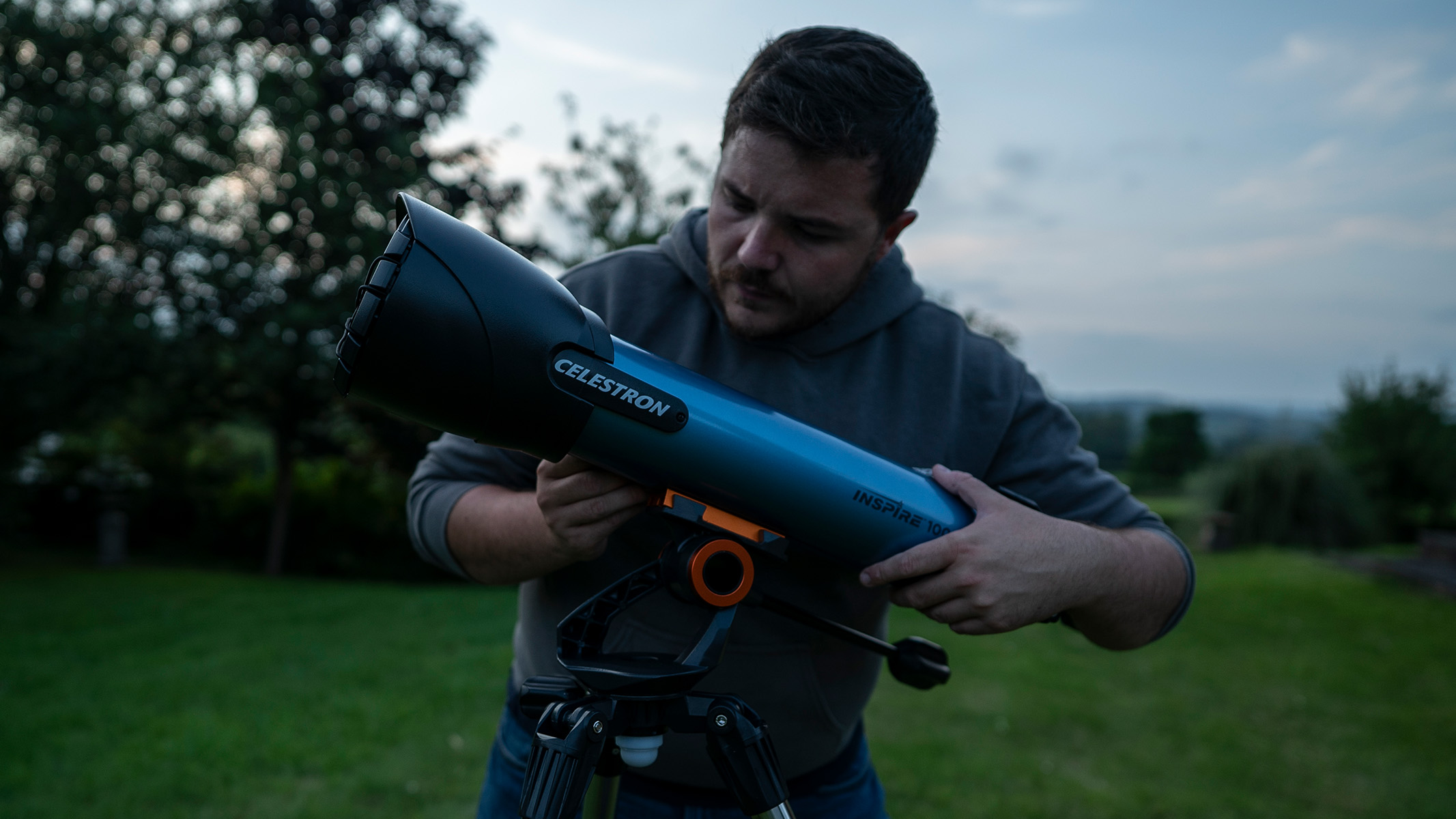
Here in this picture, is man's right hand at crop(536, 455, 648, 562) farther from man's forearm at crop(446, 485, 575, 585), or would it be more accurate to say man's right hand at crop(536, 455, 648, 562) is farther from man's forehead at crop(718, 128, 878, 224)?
man's forehead at crop(718, 128, 878, 224)

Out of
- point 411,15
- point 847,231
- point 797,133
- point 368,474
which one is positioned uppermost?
point 411,15

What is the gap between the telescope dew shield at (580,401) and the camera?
1213 millimetres

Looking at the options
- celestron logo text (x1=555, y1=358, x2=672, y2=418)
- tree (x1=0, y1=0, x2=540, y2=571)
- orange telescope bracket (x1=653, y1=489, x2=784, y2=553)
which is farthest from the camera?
tree (x1=0, y1=0, x2=540, y2=571)

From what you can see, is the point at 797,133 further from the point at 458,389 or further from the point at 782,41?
the point at 458,389

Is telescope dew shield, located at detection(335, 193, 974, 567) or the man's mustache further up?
the man's mustache

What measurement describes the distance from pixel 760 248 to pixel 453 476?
848mm

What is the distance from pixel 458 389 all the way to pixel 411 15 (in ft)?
44.0

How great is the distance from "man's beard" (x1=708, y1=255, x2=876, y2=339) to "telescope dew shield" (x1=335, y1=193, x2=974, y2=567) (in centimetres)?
30

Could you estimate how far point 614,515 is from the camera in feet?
4.75

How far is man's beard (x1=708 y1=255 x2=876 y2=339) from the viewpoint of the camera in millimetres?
1726

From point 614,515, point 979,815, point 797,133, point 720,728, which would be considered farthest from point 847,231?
point 979,815

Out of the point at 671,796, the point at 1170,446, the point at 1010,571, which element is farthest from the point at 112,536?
the point at 1170,446

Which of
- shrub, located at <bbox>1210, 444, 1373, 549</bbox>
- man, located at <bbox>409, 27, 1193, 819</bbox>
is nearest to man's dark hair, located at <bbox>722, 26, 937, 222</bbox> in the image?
man, located at <bbox>409, 27, 1193, 819</bbox>

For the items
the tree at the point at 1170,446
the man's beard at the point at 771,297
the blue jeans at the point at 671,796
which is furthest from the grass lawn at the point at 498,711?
the tree at the point at 1170,446
